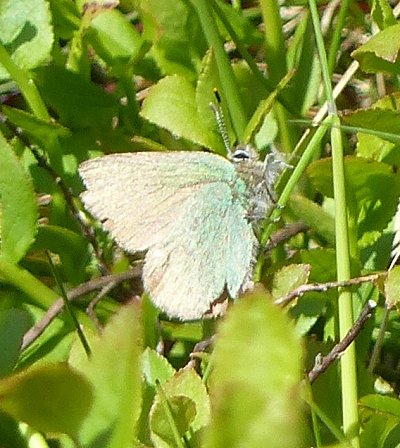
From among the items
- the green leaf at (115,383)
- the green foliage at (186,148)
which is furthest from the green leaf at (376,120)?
the green leaf at (115,383)

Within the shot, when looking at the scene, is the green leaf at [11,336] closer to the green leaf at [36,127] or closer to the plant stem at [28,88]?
the green leaf at [36,127]

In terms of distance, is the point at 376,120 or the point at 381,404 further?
the point at 376,120

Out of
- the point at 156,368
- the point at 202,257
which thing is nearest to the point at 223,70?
the point at 202,257

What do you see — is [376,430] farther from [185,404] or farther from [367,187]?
[367,187]

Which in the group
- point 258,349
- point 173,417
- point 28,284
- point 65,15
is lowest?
point 28,284

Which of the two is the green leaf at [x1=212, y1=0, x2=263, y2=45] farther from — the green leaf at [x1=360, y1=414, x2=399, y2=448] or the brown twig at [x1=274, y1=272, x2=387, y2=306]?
the green leaf at [x1=360, y1=414, x2=399, y2=448]

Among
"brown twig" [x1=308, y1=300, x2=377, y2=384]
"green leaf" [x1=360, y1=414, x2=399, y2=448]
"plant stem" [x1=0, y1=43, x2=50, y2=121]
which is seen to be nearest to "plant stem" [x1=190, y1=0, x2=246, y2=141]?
"plant stem" [x1=0, y1=43, x2=50, y2=121]

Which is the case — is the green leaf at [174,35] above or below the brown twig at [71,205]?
above
